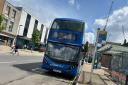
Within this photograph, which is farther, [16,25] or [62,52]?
[16,25]

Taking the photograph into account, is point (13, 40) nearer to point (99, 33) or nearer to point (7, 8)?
point (7, 8)

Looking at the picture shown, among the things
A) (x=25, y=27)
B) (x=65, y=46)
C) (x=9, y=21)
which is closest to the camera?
(x=65, y=46)

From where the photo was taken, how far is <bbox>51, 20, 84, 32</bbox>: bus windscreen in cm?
1916

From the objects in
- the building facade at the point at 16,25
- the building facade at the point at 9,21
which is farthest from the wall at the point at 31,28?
the building facade at the point at 9,21

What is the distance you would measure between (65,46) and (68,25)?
148cm

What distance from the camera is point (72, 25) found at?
19.4 meters

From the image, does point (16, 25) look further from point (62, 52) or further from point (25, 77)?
point (25, 77)

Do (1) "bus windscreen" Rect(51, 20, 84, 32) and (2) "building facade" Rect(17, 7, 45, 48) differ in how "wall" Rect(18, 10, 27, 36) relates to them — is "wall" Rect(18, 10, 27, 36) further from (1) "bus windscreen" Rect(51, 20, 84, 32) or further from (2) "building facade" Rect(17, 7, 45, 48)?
(1) "bus windscreen" Rect(51, 20, 84, 32)

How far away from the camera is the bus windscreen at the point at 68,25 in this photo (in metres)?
19.2

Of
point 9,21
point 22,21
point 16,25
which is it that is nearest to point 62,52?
point 9,21

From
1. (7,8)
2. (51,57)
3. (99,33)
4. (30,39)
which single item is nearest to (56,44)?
(51,57)

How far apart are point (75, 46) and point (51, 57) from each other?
1.88 meters

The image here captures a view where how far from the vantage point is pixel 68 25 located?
19.4 m

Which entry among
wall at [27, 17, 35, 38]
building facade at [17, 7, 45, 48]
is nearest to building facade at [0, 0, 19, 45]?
building facade at [17, 7, 45, 48]
